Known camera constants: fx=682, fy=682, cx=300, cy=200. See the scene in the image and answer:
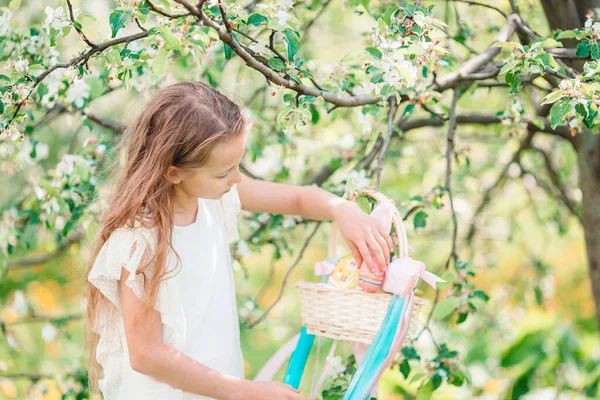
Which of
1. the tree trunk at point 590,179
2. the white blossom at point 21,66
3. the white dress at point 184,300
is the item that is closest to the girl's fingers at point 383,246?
the white dress at point 184,300

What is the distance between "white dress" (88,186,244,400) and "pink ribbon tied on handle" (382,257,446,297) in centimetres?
45

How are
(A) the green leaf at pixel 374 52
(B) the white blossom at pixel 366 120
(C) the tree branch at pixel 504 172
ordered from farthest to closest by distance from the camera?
(C) the tree branch at pixel 504 172 → (B) the white blossom at pixel 366 120 → (A) the green leaf at pixel 374 52

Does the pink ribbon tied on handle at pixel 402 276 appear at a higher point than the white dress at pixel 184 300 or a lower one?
higher

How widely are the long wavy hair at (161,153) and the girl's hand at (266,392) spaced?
10.4 inches

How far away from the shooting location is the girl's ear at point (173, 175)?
4.78 ft

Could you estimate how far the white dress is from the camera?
1.42m

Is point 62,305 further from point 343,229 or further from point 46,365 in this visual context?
point 343,229

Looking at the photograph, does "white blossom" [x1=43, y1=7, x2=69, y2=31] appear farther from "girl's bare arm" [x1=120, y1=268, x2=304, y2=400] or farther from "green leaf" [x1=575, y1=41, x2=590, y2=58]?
"green leaf" [x1=575, y1=41, x2=590, y2=58]

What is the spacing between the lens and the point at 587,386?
278cm

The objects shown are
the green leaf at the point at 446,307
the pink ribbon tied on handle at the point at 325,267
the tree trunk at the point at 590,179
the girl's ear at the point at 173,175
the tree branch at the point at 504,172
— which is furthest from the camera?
the tree branch at the point at 504,172

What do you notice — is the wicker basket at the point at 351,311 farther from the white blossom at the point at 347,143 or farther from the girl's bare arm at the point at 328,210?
the white blossom at the point at 347,143

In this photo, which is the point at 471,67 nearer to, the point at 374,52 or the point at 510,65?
the point at 510,65

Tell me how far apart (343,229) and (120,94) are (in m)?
3.16

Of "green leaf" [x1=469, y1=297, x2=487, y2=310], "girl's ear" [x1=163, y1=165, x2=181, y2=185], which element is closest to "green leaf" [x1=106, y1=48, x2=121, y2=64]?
"girl's ear" [x1=163, y1=165, x2=181, y2=185]
